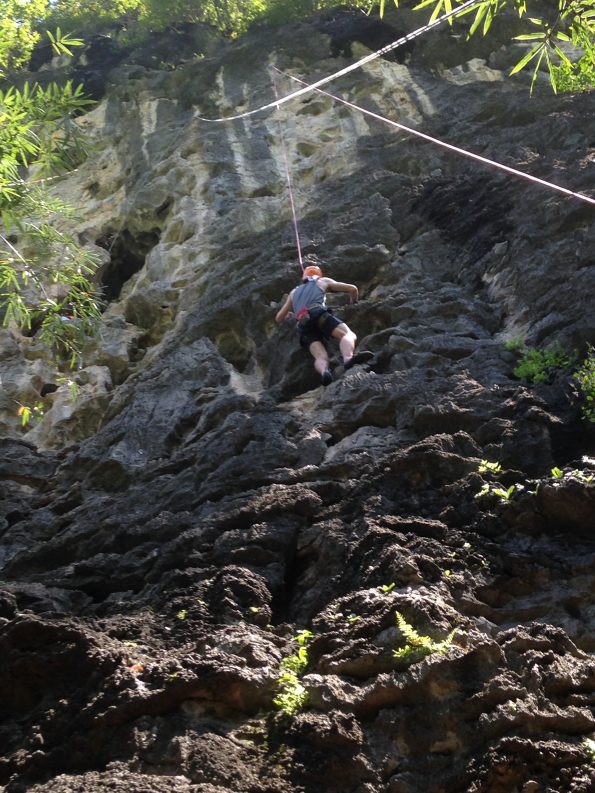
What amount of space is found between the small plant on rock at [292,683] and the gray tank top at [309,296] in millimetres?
4797

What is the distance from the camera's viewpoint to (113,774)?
4.27 metres

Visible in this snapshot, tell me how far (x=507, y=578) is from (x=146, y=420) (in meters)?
4.90

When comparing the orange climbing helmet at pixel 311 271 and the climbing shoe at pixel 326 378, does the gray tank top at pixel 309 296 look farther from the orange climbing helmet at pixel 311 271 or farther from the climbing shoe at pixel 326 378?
the climbing shoe at pixel 326 378

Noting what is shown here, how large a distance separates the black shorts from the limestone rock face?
12.7 inches

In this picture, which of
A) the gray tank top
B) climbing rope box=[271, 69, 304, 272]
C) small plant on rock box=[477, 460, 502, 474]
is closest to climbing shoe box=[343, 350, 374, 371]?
the gray tank top

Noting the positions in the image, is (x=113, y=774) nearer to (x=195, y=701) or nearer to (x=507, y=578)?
(x=195, y=701)

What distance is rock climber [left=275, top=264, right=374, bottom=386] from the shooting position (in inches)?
358

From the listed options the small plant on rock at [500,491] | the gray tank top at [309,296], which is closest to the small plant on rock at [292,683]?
the small plant on rock at [500,491]

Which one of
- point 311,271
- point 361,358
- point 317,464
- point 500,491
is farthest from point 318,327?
point 500,491

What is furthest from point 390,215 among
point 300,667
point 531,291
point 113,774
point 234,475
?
point 113,774

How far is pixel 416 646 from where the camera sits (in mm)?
4910

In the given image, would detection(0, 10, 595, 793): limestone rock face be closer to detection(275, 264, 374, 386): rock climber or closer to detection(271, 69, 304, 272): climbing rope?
detection(271, 69, 304, 272): climbing rope

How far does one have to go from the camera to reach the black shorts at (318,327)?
950 cm

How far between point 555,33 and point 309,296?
5.04 meters
